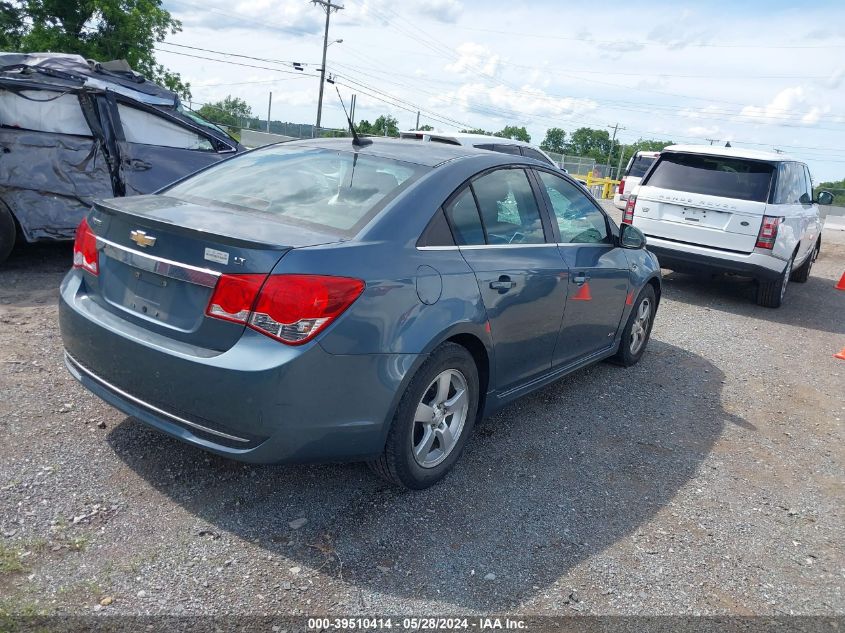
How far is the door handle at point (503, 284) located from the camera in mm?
3505

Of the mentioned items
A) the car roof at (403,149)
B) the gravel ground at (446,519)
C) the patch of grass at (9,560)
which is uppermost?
the car roof at (403,149)

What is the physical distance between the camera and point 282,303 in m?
2.62

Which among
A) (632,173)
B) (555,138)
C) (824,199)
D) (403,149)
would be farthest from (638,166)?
(555,138)

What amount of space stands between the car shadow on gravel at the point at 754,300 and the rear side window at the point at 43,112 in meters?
7.18

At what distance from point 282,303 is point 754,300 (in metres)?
8.32

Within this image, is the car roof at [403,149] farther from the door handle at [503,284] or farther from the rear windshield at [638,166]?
the rear windshield at [638,166]

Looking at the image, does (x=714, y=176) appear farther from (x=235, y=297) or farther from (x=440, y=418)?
(x=235, y=297)

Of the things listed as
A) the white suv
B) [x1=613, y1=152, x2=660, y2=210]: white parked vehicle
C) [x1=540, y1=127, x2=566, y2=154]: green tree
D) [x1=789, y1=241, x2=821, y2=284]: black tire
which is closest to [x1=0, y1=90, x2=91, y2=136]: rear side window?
the white suv

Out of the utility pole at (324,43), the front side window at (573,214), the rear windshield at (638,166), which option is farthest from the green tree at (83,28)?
the front side window at (573,214)

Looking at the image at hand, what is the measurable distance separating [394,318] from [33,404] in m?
2.31

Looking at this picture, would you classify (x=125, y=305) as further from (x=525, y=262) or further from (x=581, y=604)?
(x=581, y=604)

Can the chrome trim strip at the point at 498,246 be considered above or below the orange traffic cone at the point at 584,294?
above

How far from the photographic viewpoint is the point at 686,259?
28.3 ft

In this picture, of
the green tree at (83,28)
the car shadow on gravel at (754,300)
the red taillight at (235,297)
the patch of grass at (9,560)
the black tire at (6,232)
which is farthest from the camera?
the green tree at (83,28)
